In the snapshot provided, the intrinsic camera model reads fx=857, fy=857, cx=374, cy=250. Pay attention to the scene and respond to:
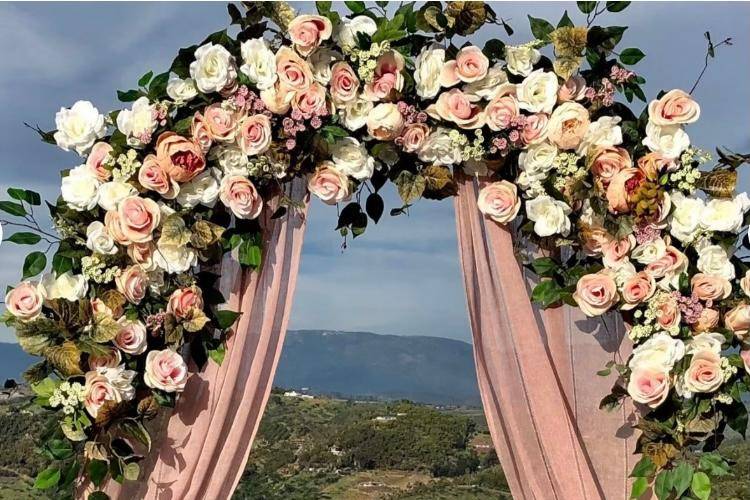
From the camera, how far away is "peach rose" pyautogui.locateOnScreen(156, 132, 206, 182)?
1.74 metres

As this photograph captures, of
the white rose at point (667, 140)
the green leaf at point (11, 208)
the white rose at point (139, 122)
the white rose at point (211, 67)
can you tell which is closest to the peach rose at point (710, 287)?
the white rose at point (667, 140)

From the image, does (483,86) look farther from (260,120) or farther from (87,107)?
(87,107)

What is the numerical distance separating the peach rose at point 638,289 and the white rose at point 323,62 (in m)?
0.75

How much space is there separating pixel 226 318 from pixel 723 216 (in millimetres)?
1047

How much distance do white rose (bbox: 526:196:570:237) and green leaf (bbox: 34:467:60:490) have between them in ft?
3.62

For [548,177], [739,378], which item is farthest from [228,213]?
[739,378]

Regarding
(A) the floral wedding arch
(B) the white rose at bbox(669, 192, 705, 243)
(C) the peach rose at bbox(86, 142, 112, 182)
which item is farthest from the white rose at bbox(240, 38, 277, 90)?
(B) the white rose at bbox(669, 192, 705, 243)

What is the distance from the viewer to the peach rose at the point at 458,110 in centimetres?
178

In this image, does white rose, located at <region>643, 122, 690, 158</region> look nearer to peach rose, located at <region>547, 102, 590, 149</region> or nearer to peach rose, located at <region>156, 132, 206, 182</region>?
peach rose, located at <region>547, 102, 590, 149</region>

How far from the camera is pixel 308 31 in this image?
1.73 meters

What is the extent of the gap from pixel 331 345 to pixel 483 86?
988 millimetres

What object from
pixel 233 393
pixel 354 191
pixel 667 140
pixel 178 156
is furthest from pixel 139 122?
pixel 667 140

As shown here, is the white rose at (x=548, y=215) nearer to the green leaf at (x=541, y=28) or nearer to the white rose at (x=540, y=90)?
the white rose at (x=540, y=90)

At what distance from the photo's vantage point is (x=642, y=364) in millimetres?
1724
